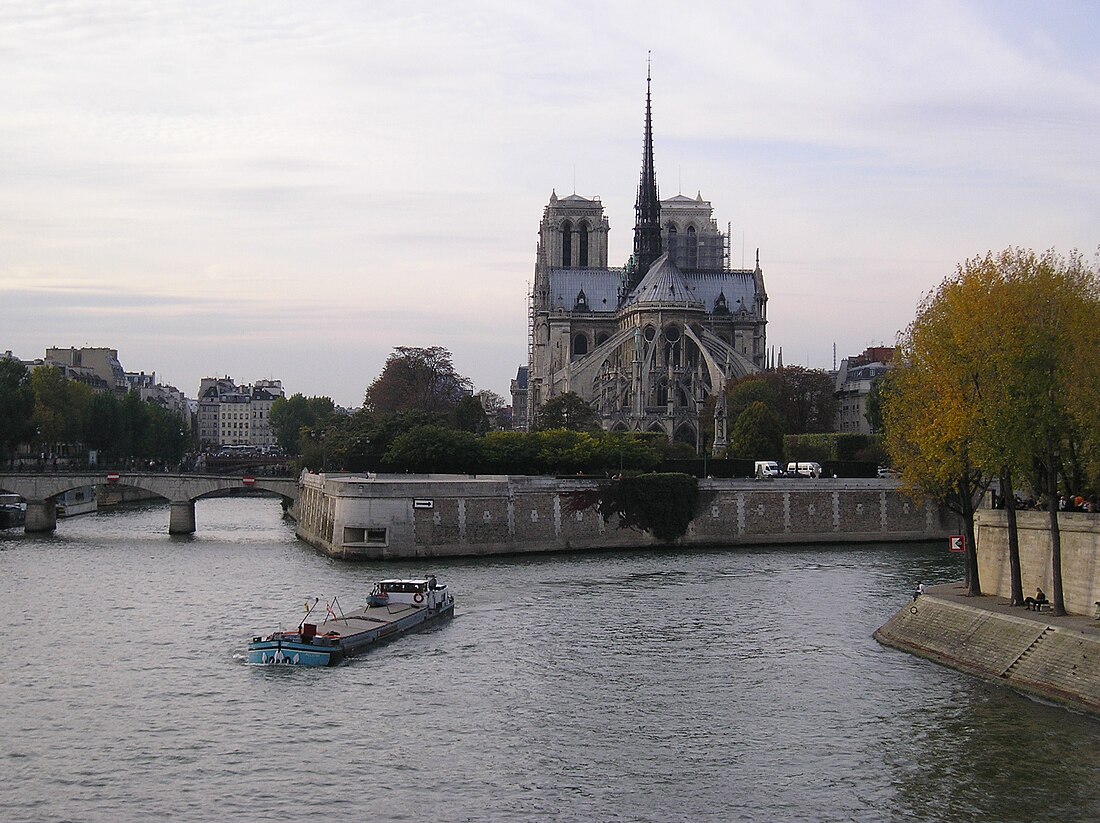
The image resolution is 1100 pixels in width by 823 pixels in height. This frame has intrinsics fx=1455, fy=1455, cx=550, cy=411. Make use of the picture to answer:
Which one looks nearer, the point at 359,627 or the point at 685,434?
the point at 359,627

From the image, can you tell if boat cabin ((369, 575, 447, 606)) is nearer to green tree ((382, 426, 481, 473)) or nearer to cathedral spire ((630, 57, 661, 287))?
green tree ((382, 426, 481, 473))

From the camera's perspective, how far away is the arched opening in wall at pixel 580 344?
152 metres

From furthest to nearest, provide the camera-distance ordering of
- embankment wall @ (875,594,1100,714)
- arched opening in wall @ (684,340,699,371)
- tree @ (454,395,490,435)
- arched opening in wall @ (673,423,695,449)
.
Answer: arched opening in wall @ (684,340,699,371)
arched opening in wall @ (673,423,695,449)
tree @ (454,395,490,435)
embankment wall @ (875,594,1100,714)

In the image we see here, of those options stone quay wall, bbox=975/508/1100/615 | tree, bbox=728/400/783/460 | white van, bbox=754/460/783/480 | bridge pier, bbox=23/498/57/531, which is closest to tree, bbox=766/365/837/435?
tree, bbox=728/400/783/460

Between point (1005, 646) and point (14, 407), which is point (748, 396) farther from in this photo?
point (1005, 646)

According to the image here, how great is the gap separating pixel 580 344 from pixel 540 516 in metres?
85.2

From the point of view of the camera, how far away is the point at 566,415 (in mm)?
111812

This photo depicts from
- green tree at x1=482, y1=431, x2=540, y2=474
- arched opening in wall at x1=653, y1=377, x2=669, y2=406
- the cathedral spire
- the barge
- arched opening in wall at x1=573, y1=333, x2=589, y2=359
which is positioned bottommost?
the barge

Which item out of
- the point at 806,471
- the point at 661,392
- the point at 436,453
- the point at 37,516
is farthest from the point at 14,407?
the point at 661,392

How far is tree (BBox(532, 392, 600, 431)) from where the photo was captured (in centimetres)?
10926

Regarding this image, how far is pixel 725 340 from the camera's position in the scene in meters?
149

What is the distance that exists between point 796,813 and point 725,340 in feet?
412

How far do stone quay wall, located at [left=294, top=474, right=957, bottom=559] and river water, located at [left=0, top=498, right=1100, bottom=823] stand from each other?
39.5ft

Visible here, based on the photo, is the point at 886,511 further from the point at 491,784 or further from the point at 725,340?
the point at 725,340
